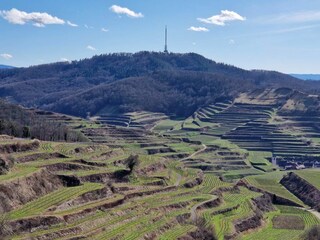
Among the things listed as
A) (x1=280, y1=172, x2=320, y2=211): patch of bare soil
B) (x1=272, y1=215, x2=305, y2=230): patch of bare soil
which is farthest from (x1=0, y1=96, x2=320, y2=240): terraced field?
(x1=280, y1=172, x2=320, y2=211): patch of bare soil

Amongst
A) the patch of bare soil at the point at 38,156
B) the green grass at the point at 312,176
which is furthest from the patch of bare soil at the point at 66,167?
the green grass at the point at 312,176

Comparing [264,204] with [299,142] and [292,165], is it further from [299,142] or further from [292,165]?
[299,142]

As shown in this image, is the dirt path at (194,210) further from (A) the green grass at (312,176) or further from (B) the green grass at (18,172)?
(A) the green grass at (312,176)

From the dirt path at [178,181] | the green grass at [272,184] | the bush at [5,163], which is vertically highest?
the bush at [5,163]

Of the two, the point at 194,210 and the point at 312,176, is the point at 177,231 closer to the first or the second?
the point at 194,210

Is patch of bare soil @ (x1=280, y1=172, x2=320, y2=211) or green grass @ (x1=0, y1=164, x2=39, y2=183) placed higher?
green grass @ (x1=0, y1=164, x2=39, y2=183)

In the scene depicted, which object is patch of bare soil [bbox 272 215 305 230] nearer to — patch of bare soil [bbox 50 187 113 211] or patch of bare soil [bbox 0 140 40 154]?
patch of bare soil [bbox 50 187 113 211]

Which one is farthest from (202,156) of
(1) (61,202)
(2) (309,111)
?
(2) (309,111)
